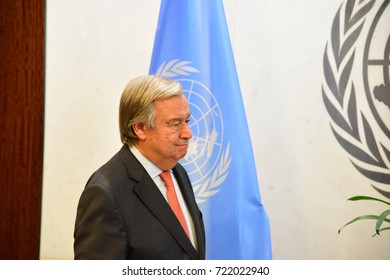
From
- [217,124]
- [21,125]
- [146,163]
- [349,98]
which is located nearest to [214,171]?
[217,124]

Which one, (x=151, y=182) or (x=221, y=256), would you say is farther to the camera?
(x=221, y=256)

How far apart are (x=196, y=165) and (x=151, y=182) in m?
0.78

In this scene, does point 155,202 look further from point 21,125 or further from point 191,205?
point 21,125

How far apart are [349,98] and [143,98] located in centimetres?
146

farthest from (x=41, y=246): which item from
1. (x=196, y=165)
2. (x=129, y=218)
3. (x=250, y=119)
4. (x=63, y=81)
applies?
(x=129, y=218)

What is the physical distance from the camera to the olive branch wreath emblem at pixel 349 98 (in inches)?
105

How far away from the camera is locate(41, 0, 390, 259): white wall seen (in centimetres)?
271

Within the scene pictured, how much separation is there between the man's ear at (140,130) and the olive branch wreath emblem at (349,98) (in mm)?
1371

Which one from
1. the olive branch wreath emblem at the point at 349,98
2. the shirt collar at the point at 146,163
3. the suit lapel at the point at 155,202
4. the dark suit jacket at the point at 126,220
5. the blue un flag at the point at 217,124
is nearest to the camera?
the dark suit jacket at the point at 126,220

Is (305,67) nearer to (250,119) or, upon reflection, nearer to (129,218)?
(250,119)

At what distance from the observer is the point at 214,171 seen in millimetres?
2371

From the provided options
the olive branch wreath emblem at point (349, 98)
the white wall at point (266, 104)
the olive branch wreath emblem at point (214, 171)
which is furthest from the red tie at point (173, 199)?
the olive branch wreath emblem at point (349, 98)

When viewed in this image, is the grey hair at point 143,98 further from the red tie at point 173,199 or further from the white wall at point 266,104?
the white wall at point 266,104

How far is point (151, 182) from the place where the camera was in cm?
162
